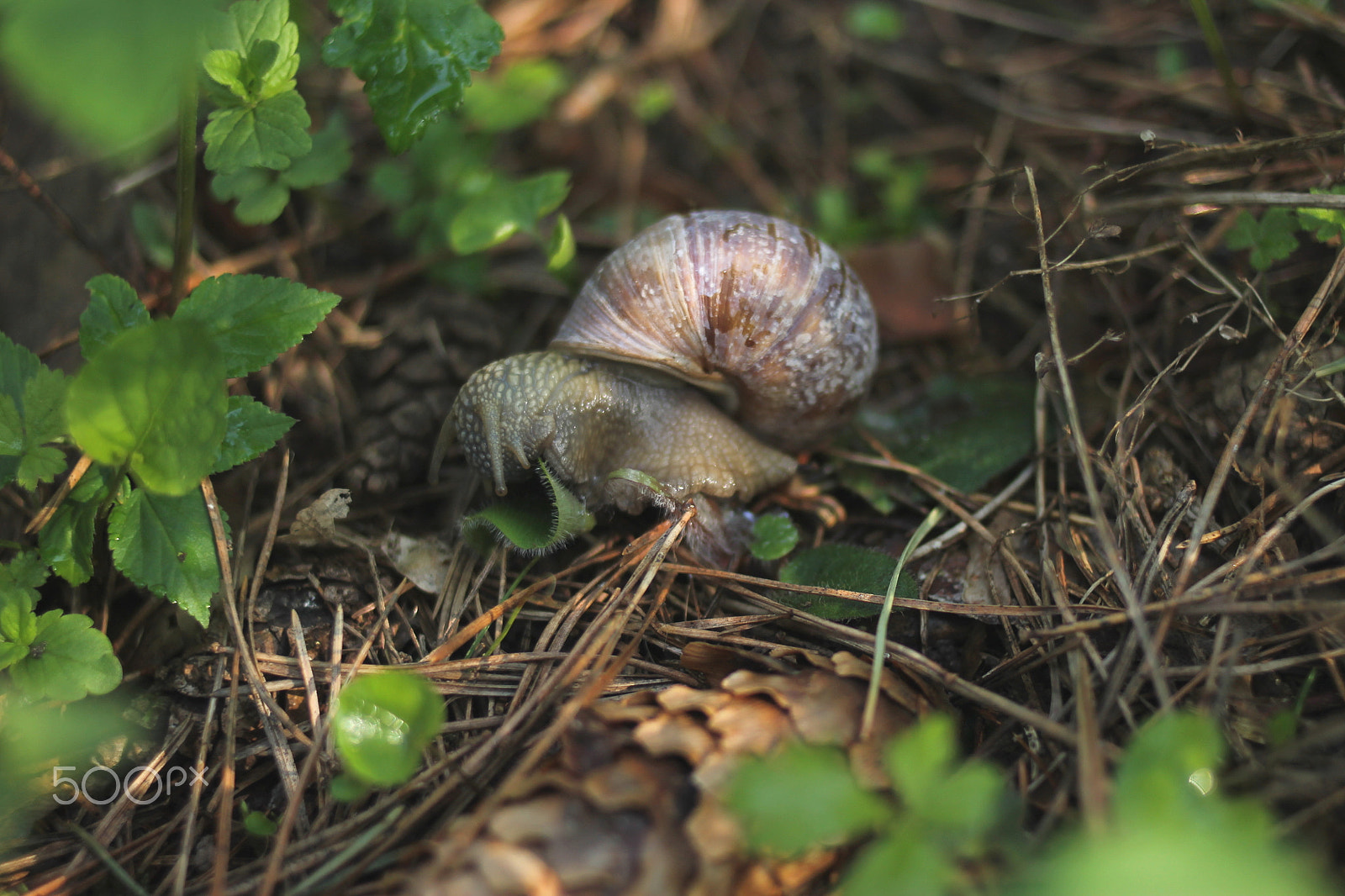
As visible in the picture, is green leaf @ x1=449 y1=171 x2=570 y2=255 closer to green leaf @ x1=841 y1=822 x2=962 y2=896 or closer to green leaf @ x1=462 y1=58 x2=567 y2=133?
green leaf @ x1=462 y1=58 x2=567 y2=133

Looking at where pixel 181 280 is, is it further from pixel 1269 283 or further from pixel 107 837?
pixel 1269 283

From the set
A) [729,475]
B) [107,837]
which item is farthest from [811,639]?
[107,837]

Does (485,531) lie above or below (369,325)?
below

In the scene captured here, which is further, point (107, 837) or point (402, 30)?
point (402, 30)

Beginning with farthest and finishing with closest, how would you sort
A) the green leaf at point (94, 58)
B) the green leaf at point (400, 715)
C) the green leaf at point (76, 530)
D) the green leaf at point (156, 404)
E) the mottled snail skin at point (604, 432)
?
the mottled snail skin at point (604, 432)
the green leaf at point (76, 530)
the green leaf at point (156, 404)
the green leaf at point (400, 715)
the green leaf at point (94, 58)

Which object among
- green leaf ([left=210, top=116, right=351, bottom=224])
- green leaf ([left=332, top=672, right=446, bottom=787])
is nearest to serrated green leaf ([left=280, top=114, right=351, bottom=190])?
green leaf ([left=210, top=116, right=351, bottom=224])

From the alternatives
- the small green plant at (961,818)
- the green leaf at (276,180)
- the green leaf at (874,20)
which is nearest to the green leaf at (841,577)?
the small green plant at (961,818)

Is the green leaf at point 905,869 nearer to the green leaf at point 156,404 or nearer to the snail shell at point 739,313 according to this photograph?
the snail shell at point 739,313

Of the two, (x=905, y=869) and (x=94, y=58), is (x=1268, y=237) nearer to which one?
(x=905, y=869)
